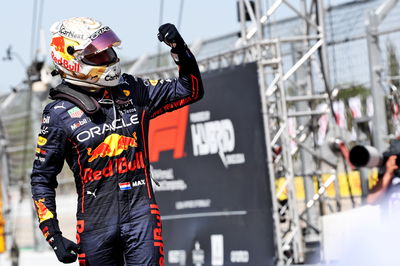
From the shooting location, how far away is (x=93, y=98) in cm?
505

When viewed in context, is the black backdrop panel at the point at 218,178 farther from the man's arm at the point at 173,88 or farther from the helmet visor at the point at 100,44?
the helmet visor at the point at 100,44

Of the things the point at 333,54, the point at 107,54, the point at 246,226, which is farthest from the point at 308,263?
the point at 107,54

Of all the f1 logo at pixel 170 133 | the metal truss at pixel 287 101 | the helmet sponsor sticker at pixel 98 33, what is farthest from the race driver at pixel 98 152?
the f1 logo at pixel 170 133

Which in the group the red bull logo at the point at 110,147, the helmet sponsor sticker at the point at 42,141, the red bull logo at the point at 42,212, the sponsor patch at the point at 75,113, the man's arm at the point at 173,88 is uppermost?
the man's arm at the point at 173,88

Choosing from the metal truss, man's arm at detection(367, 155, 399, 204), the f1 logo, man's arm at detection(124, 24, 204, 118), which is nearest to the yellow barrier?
the metal truss

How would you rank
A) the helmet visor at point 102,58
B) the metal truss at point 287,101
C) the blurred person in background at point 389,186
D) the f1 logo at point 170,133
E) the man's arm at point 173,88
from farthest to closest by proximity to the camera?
the f1 logo at point 170,133 → the metal truss at point 287,101 → the blurred person in background at point 389,186 → the man's arm at point 173,88 → the helmet visor at point 102,58

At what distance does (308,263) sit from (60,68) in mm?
5124

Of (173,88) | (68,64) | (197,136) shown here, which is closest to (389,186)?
(197,136)

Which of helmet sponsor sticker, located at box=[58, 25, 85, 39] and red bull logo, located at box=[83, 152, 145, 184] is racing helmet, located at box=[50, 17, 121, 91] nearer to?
helmet sponsor sticker, located at box=[58, 25, 85, 39]

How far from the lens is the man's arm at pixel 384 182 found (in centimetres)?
844

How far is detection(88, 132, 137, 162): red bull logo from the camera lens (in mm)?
4945

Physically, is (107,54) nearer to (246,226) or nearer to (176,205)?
(246,226)

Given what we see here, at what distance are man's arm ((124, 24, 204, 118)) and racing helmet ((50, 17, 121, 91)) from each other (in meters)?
0.19

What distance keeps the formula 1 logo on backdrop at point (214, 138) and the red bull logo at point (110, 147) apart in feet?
16.1
